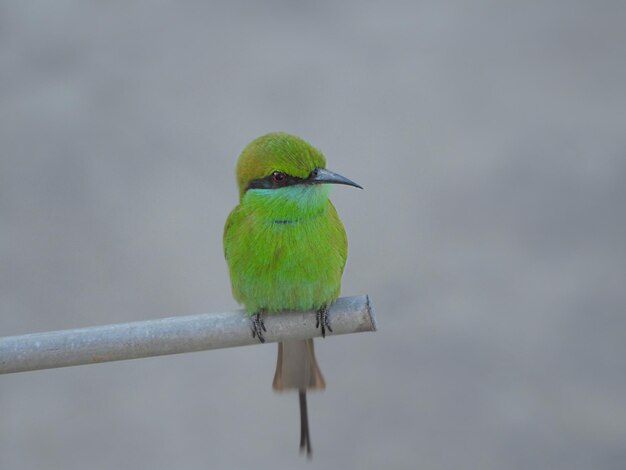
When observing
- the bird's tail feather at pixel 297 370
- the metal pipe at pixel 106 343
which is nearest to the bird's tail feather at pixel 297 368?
the bird's tail feather at pixel 297 370

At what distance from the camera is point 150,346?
1216 millimetres

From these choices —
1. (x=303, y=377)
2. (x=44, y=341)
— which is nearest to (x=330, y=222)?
(x=303, y=377)

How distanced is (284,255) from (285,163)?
0.75 ft

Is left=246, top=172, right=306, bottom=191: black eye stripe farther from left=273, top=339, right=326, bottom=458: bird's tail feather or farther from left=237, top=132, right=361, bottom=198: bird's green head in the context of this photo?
left=273, top=339, right=326, bottom=458: bird's tail feather

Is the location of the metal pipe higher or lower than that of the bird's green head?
lower

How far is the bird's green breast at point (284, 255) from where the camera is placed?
1.47m

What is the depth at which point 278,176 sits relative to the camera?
135 cm

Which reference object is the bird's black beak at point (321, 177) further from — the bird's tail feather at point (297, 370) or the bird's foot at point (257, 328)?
the bird's tail feather at point (297, 370)

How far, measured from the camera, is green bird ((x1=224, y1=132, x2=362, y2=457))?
1.34 metres

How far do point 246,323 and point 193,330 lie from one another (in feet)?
0.36

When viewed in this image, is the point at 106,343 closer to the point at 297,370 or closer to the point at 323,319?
the point at 323,319

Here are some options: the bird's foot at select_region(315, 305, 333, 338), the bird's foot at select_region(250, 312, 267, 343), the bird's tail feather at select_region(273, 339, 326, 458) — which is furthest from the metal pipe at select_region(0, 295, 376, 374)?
the bird's tail feather at select_region(273, 339, 326, 458)

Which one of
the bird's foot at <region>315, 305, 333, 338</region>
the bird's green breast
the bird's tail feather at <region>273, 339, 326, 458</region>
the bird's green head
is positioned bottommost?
the bird's tail feather at <region>273, 339, 326, 458</region>

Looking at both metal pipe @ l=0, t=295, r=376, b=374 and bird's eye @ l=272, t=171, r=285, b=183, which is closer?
metal pipe @ l=0, t=295, r=376, b=374
